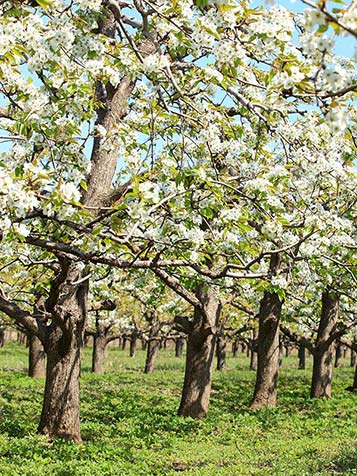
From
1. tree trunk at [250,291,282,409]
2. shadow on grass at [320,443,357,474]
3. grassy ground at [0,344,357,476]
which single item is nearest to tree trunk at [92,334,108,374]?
grassy ground at [0,344,357,476]

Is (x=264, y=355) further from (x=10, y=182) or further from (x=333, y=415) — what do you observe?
(x=10, y=182)

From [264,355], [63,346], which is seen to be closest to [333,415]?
[264,355]

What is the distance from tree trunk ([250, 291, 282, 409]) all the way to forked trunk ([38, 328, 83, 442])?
26.1 feet

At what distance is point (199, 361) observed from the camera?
14.2 metres

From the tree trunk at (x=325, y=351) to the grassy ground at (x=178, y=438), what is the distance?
585 millimetres

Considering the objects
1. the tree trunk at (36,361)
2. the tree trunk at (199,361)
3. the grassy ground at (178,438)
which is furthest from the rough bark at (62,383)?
the tree trunk at (36,361)

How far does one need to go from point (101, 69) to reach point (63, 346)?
5856 mm

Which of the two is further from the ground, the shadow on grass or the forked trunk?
the forked trunk

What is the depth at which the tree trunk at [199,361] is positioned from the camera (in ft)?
46.7

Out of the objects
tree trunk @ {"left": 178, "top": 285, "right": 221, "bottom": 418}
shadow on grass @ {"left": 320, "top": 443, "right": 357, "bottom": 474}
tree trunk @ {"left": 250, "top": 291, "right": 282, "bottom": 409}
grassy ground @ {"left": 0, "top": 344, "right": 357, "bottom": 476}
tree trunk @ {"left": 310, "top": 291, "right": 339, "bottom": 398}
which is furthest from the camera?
tree trunk @ {"left": 310, "top": 291, "right": 339, "bottom": 398}

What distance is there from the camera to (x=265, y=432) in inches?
535

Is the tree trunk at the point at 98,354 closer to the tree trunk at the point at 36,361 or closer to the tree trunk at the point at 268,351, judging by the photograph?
the tree trunk at the point at 36,361

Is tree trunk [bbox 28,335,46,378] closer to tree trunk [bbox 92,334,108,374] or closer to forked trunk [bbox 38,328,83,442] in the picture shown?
tree trunk [bbox 92,334,108,374]

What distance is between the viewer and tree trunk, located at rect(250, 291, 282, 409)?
1698cm
